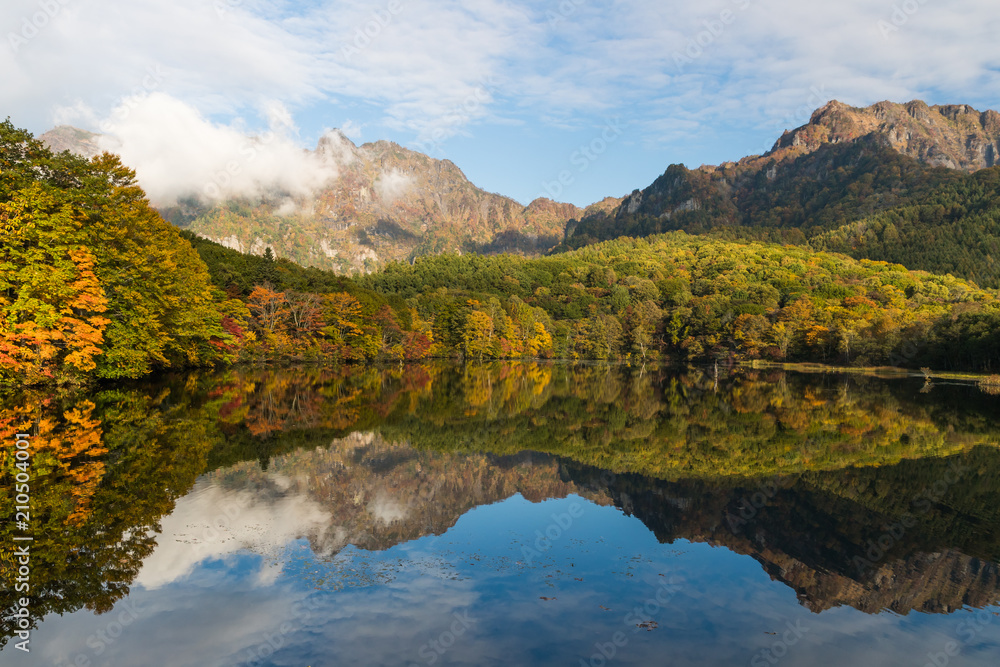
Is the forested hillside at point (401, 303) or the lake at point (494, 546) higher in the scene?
the forested hillside at point (401, 303)

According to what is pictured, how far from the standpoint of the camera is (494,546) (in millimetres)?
10352

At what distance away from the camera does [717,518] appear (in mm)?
11773

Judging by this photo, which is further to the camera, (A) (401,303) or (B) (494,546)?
(A) (401,303)

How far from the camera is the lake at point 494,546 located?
6.86 meters

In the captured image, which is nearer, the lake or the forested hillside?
the lake

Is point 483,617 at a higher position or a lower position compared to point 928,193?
lower

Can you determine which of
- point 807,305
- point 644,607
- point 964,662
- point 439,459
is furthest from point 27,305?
point 807,305

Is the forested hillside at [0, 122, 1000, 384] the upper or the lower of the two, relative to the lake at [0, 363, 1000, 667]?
upper

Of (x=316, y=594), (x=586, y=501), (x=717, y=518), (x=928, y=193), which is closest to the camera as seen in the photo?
Answer: (x=316, y=594)

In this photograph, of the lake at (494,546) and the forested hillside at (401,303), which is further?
the forested hillside at (401,303)

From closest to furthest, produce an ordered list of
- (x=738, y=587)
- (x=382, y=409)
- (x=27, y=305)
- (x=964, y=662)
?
(x=964, y=662)
(x=738, y=587)
(x=27, y=305)
(x=382, y=409)

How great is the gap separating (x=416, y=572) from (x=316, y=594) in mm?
1616

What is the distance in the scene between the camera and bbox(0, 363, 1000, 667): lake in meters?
6.86

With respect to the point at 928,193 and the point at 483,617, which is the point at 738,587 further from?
the point at 928,193
